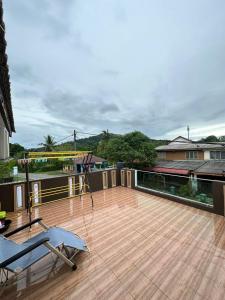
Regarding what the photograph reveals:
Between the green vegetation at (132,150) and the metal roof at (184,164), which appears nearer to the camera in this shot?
the metal roof at (184,164)

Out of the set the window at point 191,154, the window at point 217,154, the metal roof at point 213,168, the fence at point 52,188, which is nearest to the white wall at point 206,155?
the window at point 217,154

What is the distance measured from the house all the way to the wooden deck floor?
9.80 meters

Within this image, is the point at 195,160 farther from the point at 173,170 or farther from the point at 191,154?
the point at 173,170

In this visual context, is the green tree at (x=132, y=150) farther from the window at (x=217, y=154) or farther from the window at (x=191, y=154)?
the window at (x=217, y=154)

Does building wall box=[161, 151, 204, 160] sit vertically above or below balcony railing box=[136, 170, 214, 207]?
above

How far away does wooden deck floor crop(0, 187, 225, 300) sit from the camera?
2.16 metres

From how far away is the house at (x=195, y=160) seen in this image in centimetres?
1429

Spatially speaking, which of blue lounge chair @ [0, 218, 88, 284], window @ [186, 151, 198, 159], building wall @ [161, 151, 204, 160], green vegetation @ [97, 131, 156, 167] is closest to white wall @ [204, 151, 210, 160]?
building wall @ [161, 151, 204, 160]

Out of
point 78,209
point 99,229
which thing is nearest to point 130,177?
point 78,209

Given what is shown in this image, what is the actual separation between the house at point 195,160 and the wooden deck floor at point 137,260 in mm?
9805

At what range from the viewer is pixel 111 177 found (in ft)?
26.8

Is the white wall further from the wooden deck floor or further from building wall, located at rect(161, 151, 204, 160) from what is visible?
the wooden deck floor

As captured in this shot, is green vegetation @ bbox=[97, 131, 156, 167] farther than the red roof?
Yes

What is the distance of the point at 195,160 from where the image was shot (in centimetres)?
1784
